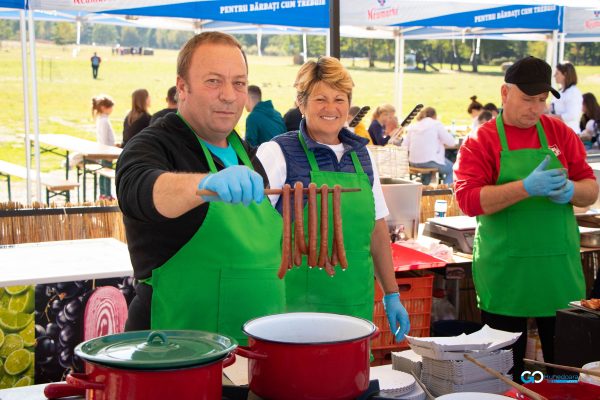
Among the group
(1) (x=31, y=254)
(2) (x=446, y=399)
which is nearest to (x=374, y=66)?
(1) (x=31, y=254)

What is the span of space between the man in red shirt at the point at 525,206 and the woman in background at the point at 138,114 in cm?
547

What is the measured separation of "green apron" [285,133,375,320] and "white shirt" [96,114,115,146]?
822 centimetres

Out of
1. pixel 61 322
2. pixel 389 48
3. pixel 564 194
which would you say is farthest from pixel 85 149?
pixel 389 48

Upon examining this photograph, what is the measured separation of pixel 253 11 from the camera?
8086 millimetres

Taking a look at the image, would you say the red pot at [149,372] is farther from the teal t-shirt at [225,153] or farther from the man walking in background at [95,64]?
the man walking in background at [95,64]

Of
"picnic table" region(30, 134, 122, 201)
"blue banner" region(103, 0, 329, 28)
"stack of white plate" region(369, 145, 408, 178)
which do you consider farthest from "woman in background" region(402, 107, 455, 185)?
"stack of white plate" region(369, 145, 408, 178)

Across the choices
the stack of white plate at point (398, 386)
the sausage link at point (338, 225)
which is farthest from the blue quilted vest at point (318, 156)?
the stack of white plate at point (398, 386)

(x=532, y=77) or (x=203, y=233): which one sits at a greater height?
(x=532, y=77)

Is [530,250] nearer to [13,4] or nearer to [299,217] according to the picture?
[299,217]

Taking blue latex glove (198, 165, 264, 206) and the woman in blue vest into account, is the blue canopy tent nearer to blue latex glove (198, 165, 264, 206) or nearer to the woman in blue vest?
the woman in blue vest

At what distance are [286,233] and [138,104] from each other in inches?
276

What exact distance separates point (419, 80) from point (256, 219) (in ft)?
97.3

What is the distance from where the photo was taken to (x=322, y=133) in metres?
3.05

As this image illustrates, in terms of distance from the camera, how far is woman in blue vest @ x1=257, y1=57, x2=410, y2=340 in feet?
9.64
